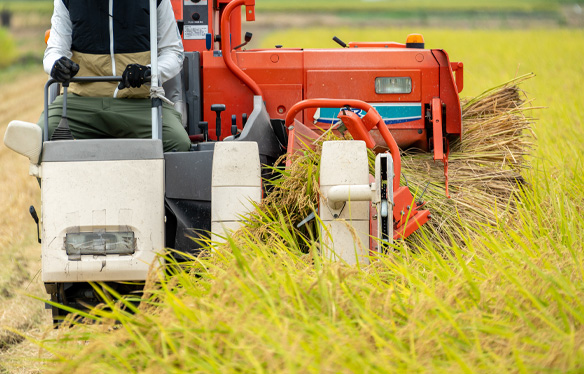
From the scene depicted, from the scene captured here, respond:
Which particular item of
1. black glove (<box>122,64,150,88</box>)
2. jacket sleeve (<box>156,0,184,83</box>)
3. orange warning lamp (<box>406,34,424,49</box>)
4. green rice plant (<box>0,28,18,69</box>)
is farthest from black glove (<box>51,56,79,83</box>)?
green rice plant (<box>0,28,18,69</box>)

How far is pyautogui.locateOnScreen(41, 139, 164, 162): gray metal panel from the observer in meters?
3.54

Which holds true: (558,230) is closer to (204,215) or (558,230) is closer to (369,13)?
(204,215)

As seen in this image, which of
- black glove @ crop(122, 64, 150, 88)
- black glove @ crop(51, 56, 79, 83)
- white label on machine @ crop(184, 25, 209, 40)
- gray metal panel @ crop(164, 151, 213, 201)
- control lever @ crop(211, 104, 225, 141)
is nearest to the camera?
gray metal panel @ crop(164, 151, 213, 201)

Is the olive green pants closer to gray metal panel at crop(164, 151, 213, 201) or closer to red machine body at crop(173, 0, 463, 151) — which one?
gray metal panel at crop(164, 151, 213, 201)

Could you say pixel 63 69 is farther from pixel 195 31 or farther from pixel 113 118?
pixel 195 31

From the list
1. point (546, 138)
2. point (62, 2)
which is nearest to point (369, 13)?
point (546, 138)

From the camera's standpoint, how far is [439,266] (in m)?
3.50

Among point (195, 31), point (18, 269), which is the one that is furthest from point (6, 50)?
point (195, 31)

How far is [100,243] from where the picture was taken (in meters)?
3.53

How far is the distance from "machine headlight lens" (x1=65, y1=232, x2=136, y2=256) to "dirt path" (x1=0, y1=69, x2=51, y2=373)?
292 millimetres

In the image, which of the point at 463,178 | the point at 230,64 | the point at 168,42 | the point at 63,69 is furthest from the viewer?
the point at 230,64

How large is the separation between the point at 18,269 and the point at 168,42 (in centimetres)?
243

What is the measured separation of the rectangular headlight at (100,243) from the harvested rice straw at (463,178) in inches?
20.0

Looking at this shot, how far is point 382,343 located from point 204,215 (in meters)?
1.51
